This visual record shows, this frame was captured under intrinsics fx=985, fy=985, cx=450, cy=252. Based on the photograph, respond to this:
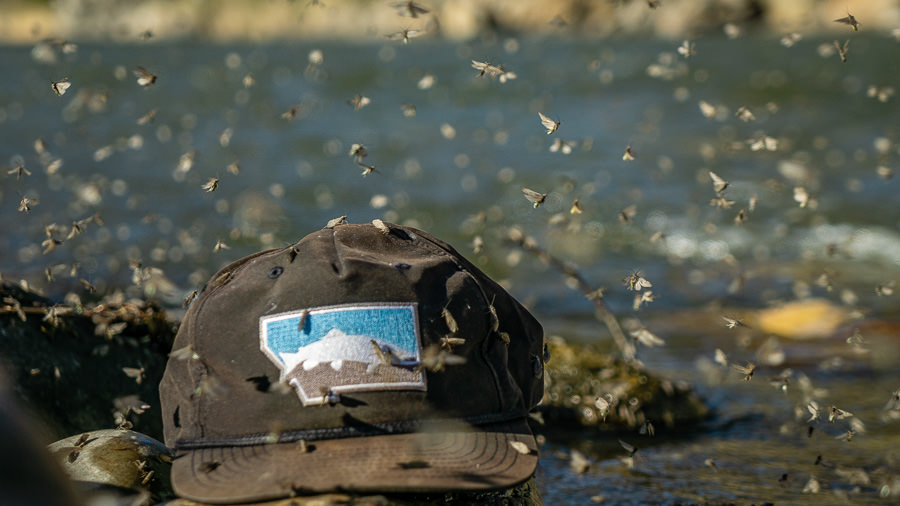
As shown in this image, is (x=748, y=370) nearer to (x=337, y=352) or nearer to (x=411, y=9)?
(x=411, y=9)

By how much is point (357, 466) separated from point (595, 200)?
11.8 m

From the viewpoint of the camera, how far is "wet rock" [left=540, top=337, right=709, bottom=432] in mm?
5395

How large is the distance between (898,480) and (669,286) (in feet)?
17.7

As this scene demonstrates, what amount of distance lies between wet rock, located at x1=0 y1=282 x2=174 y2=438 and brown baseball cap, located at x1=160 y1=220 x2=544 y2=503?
123cm

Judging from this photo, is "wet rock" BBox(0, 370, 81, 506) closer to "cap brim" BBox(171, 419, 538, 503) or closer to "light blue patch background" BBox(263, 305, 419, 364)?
"cap brim" BBox(171, 419, 538, 503)

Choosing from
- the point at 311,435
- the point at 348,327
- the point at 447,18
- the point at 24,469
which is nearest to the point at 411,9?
the point at 348,327

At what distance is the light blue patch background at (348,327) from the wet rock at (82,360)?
1.34 metres

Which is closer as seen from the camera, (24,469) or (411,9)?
(24,469)

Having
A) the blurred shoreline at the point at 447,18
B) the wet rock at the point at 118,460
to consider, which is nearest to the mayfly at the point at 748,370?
the wet rock at the point at 118,460

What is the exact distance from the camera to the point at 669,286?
967cm

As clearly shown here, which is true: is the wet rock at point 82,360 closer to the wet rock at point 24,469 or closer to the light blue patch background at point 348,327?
the light blue patch background at point 348,327

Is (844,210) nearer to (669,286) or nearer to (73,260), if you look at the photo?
(669,286)

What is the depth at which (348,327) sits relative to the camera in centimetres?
277

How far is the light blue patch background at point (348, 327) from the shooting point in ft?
9.01
